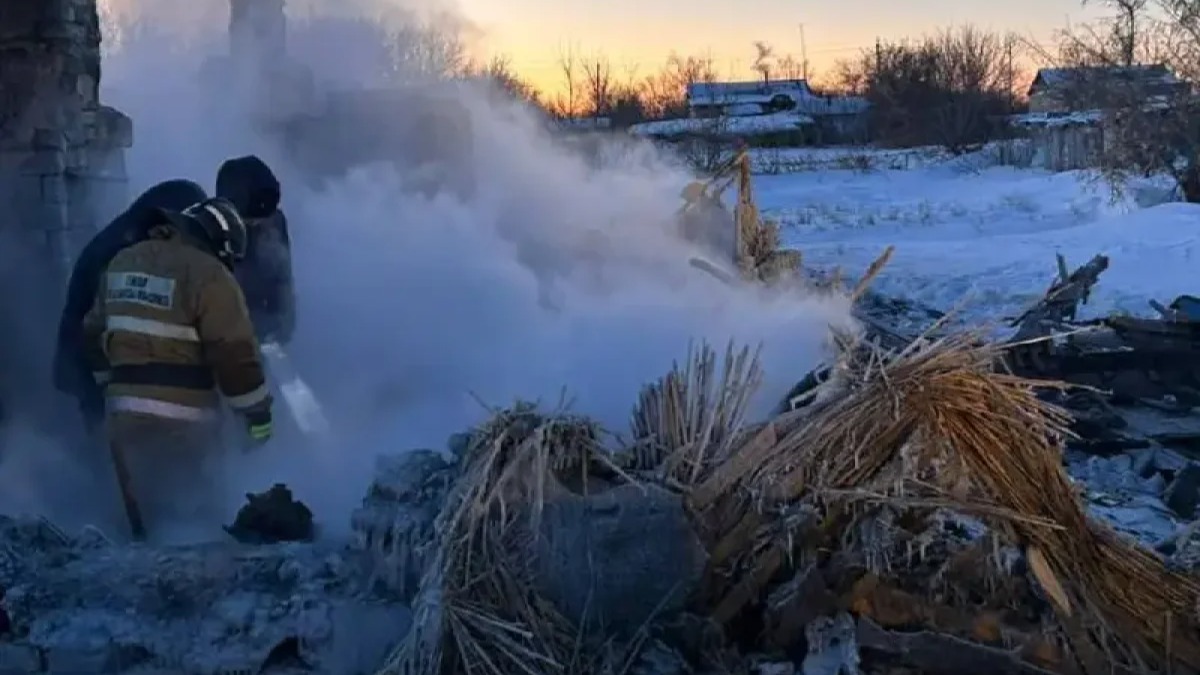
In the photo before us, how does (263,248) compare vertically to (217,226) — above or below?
below

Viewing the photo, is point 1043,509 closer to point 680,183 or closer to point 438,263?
point 438,263

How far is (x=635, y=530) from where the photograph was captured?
4219mm

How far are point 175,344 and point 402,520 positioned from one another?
129cm

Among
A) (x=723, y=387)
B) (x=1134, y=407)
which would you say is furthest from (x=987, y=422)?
(x=1134, y=407)

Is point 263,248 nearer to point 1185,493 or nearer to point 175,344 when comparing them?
point 175,344

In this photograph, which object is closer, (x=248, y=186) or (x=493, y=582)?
(x=493, y=582)

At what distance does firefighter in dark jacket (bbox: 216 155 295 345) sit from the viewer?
6.36 m

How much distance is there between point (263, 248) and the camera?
6910mm

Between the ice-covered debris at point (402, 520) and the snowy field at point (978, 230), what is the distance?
5293 millimetres

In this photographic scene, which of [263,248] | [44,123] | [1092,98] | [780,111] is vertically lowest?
[263,248]

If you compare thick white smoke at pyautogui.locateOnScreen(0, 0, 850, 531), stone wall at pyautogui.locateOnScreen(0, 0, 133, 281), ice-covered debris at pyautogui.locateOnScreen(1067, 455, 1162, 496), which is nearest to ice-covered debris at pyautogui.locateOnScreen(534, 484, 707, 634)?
thick white smoke at pyautogui.locateOnScreen(0, 0, 850, 531)

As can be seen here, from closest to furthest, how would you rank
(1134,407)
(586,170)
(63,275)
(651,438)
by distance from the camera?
(651,438) < (63,275) < (1134,407) < (586,170)

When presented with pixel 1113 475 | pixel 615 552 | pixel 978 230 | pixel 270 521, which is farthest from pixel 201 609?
pixel 978 230

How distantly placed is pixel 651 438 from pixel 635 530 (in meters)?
0.42
